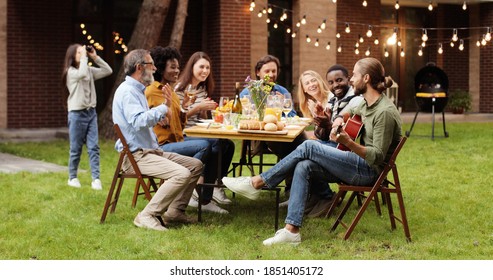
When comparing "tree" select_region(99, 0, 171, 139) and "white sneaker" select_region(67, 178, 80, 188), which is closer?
"white sneaker" select_region(67, 178, 80, 188)

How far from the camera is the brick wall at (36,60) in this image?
49.6 ft

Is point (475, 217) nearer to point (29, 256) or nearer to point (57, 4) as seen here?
point (29, 256)

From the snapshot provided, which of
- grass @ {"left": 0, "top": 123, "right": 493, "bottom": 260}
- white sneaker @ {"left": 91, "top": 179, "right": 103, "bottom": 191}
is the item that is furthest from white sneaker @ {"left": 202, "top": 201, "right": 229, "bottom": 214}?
white sneaker @ {"left": 91, "top": 179, "right": 103, "bottom": 191}

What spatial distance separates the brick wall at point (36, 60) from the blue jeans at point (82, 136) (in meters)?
6.91

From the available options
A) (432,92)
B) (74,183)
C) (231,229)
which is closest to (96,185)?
(74,183)

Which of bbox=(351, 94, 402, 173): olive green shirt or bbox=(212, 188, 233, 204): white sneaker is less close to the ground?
bbox=(351, 94, 402, 173): olive green shirt

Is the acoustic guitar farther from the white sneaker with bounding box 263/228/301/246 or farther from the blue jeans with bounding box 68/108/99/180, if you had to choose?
the blue jeans with bounding box 68/108/99/180

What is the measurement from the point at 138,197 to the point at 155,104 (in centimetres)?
141

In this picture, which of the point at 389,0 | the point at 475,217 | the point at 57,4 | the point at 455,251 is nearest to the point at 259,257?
the point at 455,251

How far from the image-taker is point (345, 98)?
7.13 metres

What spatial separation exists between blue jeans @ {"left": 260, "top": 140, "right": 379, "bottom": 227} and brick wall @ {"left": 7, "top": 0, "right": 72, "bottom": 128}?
10.3 meters

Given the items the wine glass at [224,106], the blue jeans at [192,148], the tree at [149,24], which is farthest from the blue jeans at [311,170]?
→ the tree at [149,24]

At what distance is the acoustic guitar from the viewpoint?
6.09 meters

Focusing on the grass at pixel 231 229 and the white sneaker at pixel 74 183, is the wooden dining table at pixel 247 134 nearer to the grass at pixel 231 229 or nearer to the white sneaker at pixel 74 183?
the grass at pixel 231 229
